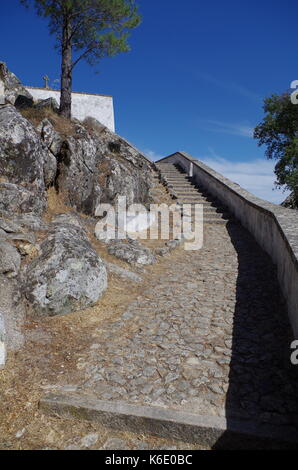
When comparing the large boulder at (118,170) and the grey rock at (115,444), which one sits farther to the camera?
the large boulder at (118,170)

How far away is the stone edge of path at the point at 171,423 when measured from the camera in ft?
9.89

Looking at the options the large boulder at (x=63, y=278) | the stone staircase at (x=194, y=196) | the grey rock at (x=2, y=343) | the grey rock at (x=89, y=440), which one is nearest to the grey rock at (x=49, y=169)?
the large boulder at (x=63, y=278)

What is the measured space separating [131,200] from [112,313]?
6152 millimetres

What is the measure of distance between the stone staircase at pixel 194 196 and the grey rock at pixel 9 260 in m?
8.40

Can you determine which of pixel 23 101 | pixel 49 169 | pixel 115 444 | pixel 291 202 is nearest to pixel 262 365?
pixel 115 444

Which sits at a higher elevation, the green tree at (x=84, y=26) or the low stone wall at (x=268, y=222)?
the green tree at (x=84, y=26)

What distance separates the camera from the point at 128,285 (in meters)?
6.72

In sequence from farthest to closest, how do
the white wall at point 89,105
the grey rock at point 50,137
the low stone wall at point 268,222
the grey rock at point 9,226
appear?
the white wall at point 89,105
the grey rock at point 50,137
the grey rock at point 9,226
the low stone wall at point 268,222

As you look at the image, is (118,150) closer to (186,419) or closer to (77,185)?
(77,185)

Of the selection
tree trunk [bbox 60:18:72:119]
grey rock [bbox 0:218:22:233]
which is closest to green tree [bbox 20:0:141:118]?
tree trunk [bbox 60:18:72:119]

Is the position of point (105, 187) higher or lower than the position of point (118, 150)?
lower

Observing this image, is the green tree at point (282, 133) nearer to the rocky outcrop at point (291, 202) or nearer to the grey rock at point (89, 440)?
the rocky outcrop at point (291, 202)

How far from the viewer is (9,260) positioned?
490 cm
